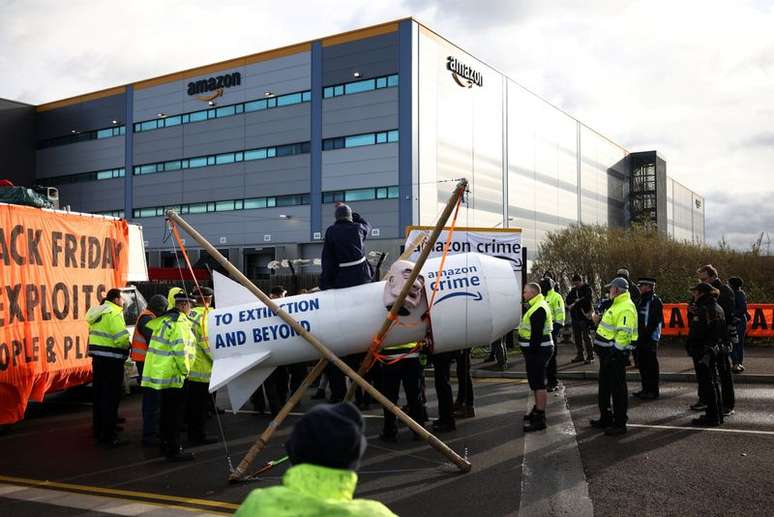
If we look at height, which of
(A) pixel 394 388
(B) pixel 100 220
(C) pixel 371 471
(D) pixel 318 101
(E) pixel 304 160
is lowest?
(C) pixel 371 471

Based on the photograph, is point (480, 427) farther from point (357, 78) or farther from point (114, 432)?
point (357, 78)

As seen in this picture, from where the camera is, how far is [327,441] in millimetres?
1942

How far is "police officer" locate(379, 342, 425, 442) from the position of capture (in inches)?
310

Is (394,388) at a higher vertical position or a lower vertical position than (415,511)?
higher

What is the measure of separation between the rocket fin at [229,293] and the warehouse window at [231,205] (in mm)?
31576

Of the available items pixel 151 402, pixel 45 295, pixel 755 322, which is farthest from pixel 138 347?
pixel 755 322

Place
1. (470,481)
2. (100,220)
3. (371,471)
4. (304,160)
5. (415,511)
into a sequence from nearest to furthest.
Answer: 1. (415,511)
2. (470,481)
3. (371,471)
4. (100,220)
5. (304,160)

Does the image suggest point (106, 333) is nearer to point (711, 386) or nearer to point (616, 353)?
point (616, 353)

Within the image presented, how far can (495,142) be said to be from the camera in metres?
40.1

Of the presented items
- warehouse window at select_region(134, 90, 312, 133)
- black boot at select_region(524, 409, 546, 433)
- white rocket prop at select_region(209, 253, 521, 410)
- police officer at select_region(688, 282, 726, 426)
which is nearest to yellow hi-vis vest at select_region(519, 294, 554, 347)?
black boot at select_region(524, 409, 546, 433)

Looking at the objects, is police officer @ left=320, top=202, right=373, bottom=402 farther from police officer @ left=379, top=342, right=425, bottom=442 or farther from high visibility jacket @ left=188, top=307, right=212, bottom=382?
high visibility jacket @ left=188, top=307, right=212, bottom=382

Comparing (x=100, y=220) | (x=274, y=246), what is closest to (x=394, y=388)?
(x=100, y=220)

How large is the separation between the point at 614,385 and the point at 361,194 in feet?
96.5

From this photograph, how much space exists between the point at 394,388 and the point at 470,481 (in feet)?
7.14
